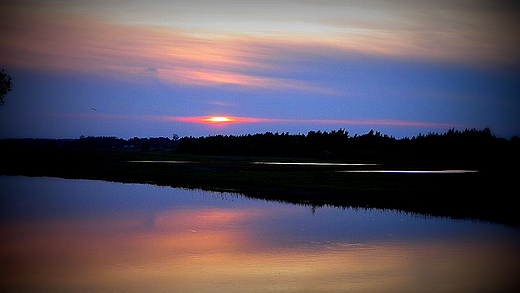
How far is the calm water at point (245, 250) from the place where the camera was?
1447cm

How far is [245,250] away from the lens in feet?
60.7

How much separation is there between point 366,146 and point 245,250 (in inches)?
3633

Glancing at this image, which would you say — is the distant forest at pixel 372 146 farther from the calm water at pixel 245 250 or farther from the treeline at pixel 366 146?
the calm water at pixel 245 250

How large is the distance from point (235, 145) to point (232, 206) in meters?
104

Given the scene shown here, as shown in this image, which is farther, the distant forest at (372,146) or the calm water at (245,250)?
the distant forest at (372,146)

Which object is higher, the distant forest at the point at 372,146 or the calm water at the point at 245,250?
the distant forest at the point at 372,146

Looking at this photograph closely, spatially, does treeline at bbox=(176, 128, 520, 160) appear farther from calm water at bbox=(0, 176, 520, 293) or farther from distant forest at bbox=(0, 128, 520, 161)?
calm water at bbox=(0, 176, 520, 293)

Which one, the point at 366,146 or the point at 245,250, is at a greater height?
the point at 366,146

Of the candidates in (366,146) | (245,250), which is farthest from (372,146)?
(245,250)

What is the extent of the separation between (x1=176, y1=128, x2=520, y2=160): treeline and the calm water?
6355 cm

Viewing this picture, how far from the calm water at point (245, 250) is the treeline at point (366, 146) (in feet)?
209

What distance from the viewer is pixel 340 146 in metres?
112

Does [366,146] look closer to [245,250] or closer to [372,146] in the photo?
[372,146]

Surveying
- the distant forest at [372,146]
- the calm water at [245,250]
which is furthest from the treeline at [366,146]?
the calm water at [245,250]
